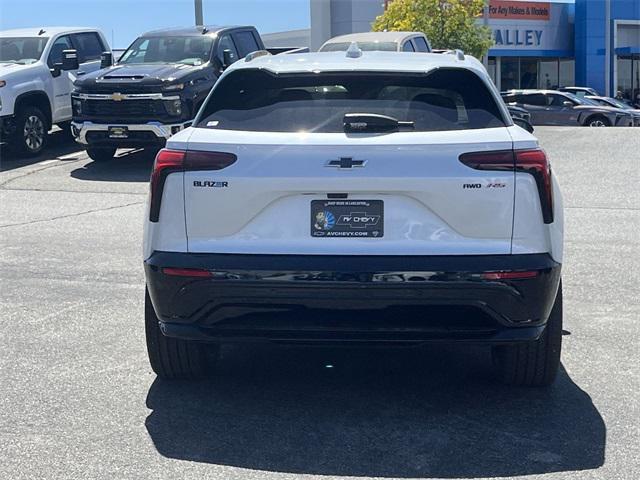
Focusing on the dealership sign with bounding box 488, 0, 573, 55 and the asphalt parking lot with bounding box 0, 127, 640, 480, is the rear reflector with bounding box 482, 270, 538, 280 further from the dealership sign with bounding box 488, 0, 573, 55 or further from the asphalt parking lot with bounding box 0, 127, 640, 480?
the dealership sign with bounding box 488, 0, 573, 55

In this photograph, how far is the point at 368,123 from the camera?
4.67 m

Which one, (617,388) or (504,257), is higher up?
(504,257)

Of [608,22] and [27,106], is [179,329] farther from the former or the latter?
[608,22]

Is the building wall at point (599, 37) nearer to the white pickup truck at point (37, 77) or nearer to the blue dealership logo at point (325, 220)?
the white pickup truck at point (37, 77)

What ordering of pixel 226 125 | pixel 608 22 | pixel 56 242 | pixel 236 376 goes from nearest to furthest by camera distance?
pixel 226 125 → pixel 236 376 → pixel 56 242 → pixel 608 22

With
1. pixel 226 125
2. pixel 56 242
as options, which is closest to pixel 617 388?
pixel 226 125

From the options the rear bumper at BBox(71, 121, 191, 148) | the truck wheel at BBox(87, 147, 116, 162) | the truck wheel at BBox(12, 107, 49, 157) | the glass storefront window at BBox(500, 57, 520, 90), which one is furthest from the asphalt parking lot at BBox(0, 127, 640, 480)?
the glass storefront window at BBox(500, 57, 520, 90)

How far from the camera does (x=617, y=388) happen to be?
17.0 feet

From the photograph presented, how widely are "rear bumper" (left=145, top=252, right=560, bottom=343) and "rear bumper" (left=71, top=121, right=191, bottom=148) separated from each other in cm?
992

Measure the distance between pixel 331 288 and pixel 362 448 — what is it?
717 millimetres

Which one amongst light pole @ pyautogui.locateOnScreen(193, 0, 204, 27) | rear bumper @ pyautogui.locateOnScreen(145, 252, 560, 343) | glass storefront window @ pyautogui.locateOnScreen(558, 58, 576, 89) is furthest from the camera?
glass storefront window @ pyautogui.locateOnScreen(558, 58, 576, 89)

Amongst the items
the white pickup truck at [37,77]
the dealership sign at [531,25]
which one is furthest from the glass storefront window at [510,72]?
the white pickup truck at [37,77]

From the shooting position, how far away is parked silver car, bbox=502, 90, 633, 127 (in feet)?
90.3

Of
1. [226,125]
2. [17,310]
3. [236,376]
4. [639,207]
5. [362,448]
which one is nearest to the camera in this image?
[362,448]
